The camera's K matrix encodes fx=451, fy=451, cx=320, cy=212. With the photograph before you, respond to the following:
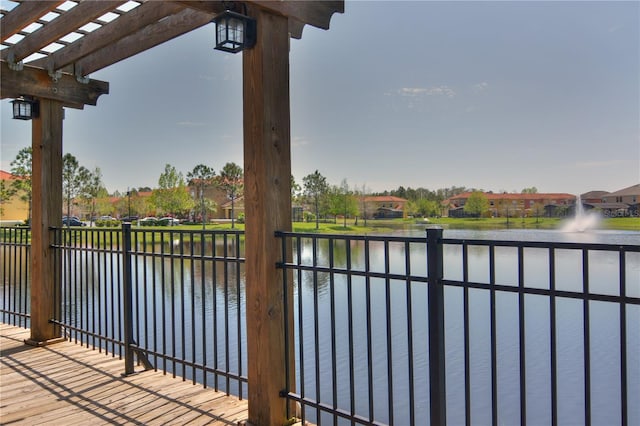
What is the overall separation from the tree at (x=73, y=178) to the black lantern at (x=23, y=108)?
3218cm

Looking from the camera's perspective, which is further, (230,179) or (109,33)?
(230,179)

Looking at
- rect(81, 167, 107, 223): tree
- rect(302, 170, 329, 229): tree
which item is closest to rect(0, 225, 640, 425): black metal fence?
rect(302, 170, 329, 229): tree

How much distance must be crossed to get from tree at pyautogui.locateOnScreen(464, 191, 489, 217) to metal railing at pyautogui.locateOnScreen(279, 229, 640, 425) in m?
20.5

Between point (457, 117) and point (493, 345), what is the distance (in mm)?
60263

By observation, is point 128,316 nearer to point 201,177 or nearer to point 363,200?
point 201,177

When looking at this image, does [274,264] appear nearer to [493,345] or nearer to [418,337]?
[493,345]

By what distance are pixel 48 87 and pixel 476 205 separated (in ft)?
115

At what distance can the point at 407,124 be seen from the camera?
60406 mm

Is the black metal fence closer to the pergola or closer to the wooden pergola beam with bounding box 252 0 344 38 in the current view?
the pergola

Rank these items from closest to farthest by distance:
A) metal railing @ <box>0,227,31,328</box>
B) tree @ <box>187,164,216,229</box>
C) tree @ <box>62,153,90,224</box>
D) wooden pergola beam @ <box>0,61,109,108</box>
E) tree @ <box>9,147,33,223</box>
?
wooden pergola beam @ <box>0,61,109,108</box>
metal railing @ <box>0,227,31,328</box>
tree @ <box>9,147,33,223</box>
tree @ <box>62,153,90,224</box>
tree @ <box>187,164,216,229</box>

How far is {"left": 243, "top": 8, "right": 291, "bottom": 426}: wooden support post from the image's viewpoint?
2449mm

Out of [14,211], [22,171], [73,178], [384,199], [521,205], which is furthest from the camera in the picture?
[384,199]

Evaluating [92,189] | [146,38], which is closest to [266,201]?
[146,38]

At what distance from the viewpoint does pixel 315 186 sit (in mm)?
44312
